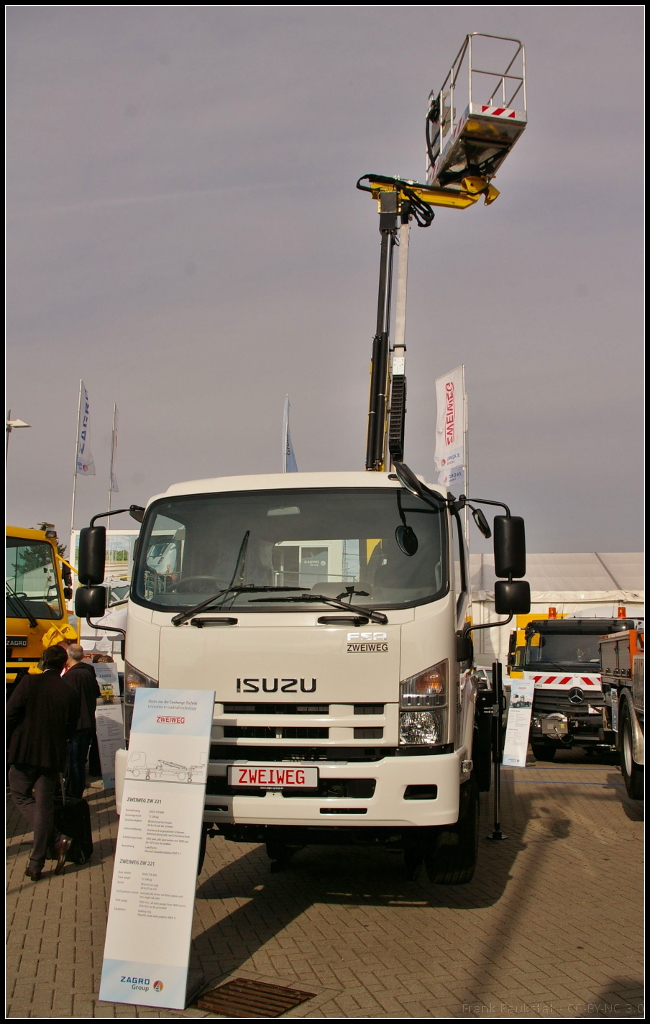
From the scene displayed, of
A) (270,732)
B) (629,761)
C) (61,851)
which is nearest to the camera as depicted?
(270,732)

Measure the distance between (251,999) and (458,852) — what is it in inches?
76.2

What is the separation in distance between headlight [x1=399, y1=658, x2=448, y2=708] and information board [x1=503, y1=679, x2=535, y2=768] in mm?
7353

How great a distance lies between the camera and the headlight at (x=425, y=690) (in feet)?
17.1

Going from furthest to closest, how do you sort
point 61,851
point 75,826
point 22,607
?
point 22,607 → point 75,826 → point 61,851

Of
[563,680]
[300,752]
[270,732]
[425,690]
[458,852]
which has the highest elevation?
[425,690]

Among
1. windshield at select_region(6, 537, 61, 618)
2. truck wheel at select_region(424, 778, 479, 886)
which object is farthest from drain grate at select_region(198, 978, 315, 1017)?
windshield at select_region(6, 537, 61, 618)

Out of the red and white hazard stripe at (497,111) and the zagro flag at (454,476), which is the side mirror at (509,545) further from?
the zagro flag at (454,476)

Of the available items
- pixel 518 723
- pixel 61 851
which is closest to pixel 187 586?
pixel 61 851

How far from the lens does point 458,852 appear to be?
588 centimetres

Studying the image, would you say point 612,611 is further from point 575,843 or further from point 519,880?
point 519,880

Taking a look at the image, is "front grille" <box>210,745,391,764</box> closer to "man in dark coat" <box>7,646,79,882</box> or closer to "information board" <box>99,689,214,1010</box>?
"information board" <box>99,689,214,1010</box>

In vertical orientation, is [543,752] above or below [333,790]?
below

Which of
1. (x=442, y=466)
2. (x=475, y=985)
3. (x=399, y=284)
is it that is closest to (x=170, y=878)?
(x=475, y=985)

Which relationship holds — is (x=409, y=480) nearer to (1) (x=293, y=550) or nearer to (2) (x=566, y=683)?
(1) (x=293, y=550)
